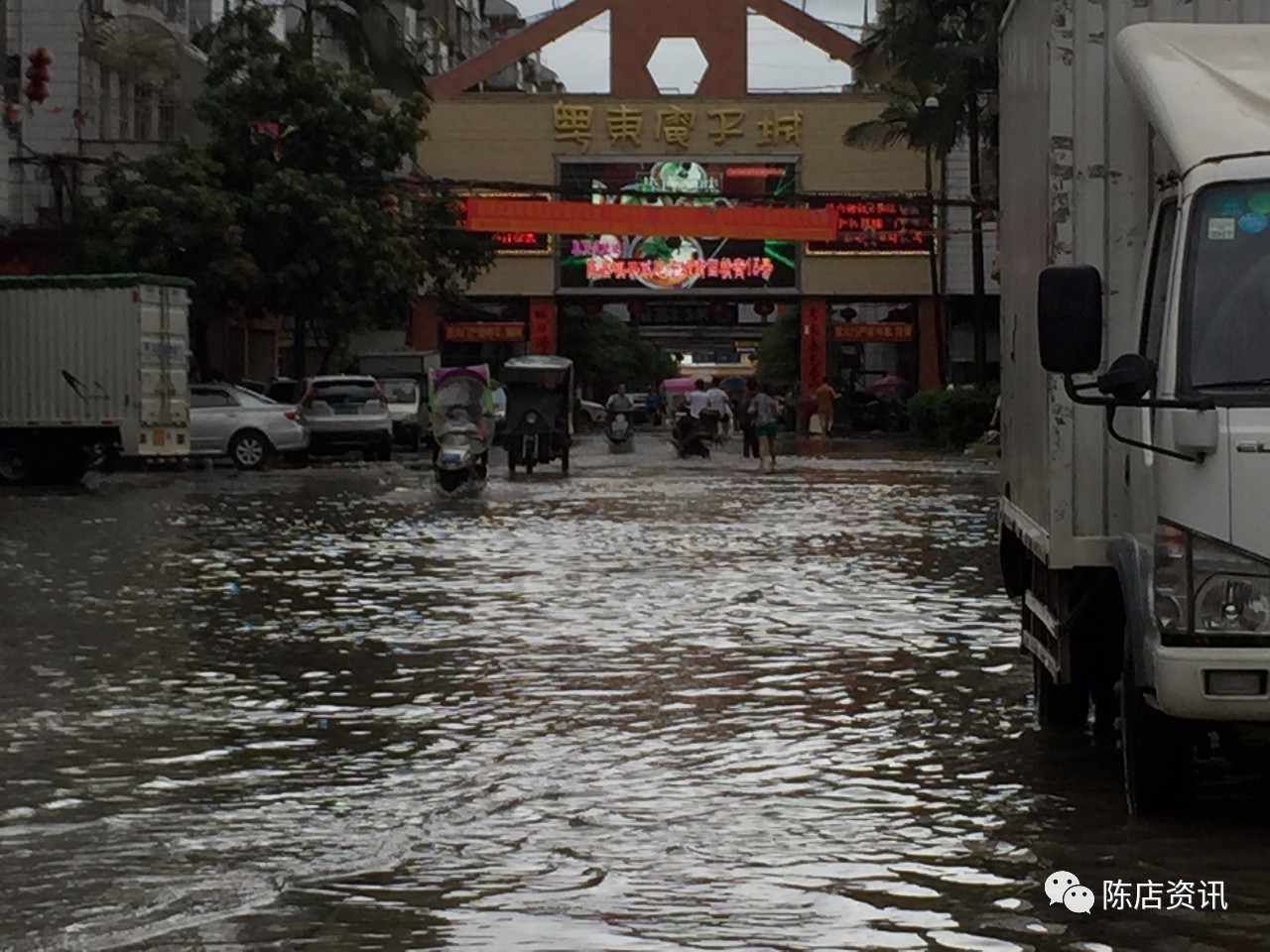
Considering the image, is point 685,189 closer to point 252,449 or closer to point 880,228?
point 880,228

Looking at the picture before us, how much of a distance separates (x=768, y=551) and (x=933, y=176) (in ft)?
182

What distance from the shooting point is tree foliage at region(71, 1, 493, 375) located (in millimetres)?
47219

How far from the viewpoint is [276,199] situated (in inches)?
1933

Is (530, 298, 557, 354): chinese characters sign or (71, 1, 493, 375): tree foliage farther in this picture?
(530, 298, 557, 354): chinese characters sign

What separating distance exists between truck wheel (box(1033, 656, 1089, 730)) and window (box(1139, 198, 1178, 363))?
2.33 m

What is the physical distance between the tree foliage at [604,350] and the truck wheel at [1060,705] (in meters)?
63.9

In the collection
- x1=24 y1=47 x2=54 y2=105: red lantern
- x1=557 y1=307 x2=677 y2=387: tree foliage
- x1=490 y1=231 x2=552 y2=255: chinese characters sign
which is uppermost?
x1=24 y1=47 x2=54 y2=105: red lantern

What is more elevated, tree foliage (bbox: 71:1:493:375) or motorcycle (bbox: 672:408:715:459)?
tree foliage (bbox: 71:1:493:375)

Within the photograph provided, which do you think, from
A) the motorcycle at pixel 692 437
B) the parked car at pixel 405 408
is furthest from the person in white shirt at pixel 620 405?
the parked car at pixel 405 408

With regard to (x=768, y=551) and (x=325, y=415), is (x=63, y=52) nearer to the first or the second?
(x=325, y=415)

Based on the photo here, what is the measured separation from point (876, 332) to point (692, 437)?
28.7m

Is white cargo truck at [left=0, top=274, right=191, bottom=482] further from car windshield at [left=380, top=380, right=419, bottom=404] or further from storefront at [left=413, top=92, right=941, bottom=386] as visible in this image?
storefront at [left=413, top=92, right=941, bottom=386]

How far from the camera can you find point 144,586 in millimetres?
17266

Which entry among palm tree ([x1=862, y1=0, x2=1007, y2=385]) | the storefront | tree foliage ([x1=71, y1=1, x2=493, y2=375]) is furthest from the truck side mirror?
the storefront
